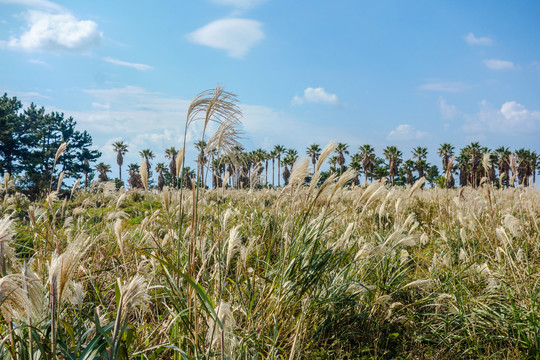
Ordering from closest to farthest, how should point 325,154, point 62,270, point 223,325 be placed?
point 62,270
point 223,325
point 325,154

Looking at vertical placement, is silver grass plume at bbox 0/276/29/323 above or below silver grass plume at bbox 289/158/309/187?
below

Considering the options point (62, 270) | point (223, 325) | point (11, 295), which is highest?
point (62, 270)

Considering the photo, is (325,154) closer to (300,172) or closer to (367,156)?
(300,172)

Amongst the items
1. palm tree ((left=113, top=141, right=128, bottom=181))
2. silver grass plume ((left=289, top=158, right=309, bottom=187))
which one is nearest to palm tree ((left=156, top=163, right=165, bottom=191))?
palm tree ((left=113, top=141, right=128, bottom=181))

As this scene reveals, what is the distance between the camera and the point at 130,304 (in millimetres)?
1352

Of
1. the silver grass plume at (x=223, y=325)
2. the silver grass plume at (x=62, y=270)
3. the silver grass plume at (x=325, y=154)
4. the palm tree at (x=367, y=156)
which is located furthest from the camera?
the palm tree at (x=367, y=156)

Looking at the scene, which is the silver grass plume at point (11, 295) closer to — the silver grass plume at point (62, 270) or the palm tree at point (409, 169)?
the silver grass plume at point (62, 270)

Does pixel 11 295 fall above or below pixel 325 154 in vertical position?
below

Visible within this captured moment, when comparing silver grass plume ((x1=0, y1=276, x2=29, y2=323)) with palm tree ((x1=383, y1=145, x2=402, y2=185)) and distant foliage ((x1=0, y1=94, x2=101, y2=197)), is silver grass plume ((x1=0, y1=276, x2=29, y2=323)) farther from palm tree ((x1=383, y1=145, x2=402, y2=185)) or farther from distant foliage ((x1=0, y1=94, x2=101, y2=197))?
palm tree ((x1=383, y1=145, x2=402, y2=185))

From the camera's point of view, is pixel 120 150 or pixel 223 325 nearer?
pixel 223 325

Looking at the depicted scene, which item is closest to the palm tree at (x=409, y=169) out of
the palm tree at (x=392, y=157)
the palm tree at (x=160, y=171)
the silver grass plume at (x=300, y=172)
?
the palm tree at (x=392, y=157)

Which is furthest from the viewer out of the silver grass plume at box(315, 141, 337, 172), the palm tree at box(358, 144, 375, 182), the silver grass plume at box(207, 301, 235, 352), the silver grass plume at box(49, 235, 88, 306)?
the palm tree at box(358, 144, 375, 182)

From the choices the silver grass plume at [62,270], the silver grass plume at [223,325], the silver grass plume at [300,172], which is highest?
the silver grass plume at [300,172]

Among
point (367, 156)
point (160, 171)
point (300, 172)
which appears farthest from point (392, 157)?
point (300, 172)
